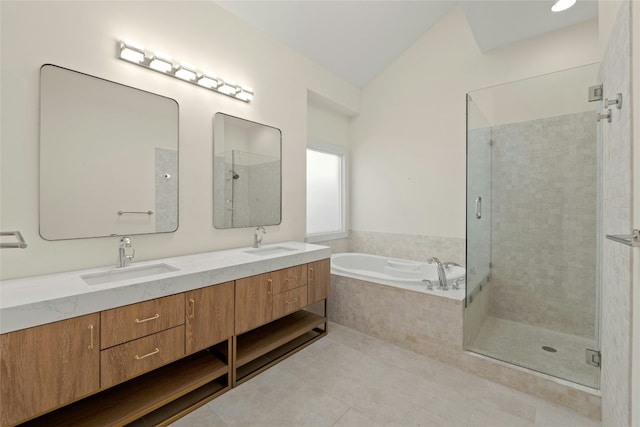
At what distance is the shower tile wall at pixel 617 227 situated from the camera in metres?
1.16

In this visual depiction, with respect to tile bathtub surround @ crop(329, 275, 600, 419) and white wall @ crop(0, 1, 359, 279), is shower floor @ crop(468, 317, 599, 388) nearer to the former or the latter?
tile bathtub surround @ crop(329, 275, 600, 419)

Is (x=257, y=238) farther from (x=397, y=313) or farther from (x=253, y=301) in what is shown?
(x=397, y=313)

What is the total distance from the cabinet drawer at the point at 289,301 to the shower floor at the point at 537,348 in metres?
1.35

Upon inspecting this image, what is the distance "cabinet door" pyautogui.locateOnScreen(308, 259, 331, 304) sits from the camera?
240cm

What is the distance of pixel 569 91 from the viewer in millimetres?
2375

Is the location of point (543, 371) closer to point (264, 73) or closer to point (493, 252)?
point (493, 252)

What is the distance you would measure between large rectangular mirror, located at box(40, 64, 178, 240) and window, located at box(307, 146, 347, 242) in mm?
1769

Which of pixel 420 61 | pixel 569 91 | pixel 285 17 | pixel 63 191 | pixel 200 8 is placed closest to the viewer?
pixel 63 191

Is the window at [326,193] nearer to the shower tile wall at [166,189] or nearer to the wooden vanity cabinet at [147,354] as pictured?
the wooden vanity cabinet at [147,354]

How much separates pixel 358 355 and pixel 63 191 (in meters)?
2.30

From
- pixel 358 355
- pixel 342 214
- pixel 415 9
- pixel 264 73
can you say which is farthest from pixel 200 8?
pixel 358 355

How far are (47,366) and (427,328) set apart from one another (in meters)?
2.31

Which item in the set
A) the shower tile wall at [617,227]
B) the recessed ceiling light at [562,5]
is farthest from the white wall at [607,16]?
the recessed ceiling light at [562,5]

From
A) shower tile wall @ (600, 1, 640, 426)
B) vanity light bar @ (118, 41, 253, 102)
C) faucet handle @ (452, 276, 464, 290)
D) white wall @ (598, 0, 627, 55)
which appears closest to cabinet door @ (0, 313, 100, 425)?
vanity light bar @ (118, 41, 253, 102)
